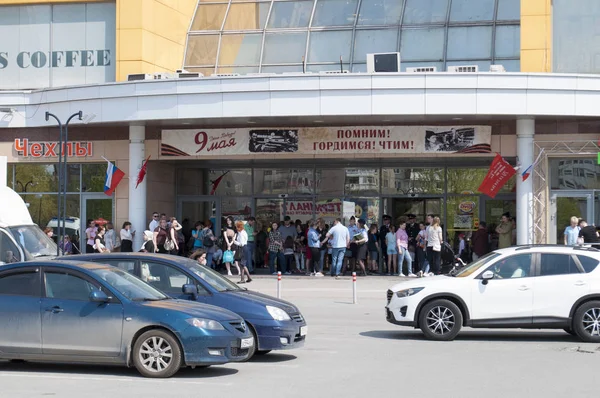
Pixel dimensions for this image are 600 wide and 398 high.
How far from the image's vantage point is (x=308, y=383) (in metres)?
10.8

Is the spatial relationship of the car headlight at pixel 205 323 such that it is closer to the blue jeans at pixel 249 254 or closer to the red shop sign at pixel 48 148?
the blue jeans at pixel 249 254

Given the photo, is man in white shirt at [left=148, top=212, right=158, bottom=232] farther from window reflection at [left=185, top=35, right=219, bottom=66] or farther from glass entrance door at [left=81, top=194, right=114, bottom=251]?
window reflection at [left=185, top=35, right=219, bottom=66]

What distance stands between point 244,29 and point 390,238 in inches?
357

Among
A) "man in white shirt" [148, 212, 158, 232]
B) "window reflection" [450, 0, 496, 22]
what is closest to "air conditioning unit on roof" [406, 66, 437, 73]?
"window reflection" [450, 0, 496, 22]

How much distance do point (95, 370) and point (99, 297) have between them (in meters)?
1.12

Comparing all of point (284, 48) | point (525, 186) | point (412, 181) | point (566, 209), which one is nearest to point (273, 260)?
point (412, 181)

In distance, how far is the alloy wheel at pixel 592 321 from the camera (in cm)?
1489

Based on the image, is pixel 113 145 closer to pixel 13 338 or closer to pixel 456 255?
pixel 456 255

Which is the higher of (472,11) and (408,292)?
(472,11)

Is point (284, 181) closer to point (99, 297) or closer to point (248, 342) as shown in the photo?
point (248, 342)

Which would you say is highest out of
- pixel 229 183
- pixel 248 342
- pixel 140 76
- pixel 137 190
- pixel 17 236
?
pixel 140 76

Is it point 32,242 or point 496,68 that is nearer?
point 32,242

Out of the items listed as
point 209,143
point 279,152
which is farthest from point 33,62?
point 279,152

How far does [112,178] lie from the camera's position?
3138 cm
